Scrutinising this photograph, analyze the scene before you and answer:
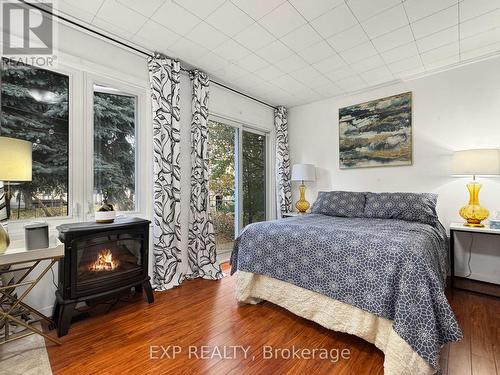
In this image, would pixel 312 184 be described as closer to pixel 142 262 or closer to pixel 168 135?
pixel 168 135

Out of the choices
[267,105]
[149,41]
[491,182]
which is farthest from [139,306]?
[491,182]

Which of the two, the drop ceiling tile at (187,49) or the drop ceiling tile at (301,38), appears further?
the drop ceiling tile at (187,49)

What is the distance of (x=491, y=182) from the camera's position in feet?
9.11

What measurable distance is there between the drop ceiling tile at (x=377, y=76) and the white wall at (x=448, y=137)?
0.19m

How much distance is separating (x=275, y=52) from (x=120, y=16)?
152cm

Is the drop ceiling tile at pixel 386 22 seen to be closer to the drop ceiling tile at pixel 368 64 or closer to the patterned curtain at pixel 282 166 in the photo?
the drop ceiling tile at pixel 368 64

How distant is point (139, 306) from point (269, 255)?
1.31 meters

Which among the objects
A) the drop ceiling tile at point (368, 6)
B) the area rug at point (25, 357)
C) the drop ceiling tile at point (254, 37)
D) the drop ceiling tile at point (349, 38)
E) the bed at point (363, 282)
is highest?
the drop ceiling tile at point (254, 37)

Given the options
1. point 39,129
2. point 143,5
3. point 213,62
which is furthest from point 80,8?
A: point 213,62

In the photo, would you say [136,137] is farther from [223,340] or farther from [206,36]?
[223,340]

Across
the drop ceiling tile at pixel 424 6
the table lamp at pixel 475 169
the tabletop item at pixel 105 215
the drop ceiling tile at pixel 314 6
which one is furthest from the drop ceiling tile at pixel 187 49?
the table lamp at pixel 475 169

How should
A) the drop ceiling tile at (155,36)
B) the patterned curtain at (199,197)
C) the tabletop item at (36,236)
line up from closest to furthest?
the tabletop item at (36,236), the drop ceiling tile at (155,36), the patterned curtain at (199,197)

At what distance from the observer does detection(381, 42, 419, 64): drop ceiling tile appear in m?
2.58

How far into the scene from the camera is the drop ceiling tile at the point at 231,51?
2.53 metres
